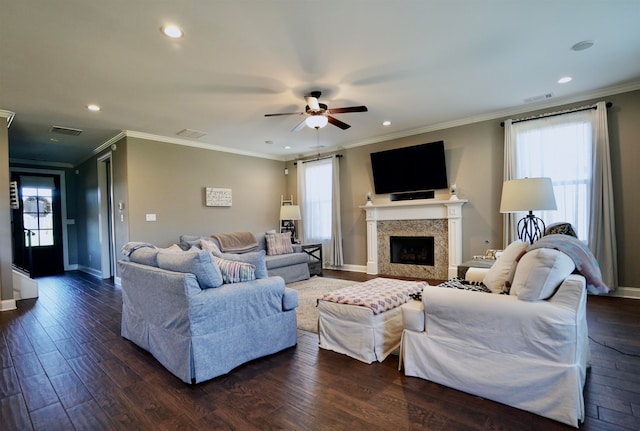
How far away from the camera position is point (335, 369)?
2.40 meters

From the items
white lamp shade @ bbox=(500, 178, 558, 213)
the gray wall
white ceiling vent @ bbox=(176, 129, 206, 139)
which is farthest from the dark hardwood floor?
white ceiling vent @ bbox=(176, 129, 206, 139)

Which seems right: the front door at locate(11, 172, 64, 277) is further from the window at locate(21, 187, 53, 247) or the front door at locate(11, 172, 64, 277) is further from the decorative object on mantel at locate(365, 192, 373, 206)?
the decorative object on mantel at locate(365, 192, 373, 206)

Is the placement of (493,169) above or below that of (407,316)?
above

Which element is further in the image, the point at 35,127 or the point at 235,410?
the point at 35,127

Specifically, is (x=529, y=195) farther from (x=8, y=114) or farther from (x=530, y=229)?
(x=8, y=114)

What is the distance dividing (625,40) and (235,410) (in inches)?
176

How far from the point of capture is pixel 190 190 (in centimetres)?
620

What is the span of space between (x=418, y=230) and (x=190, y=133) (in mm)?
4453

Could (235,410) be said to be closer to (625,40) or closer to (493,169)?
(625,40)

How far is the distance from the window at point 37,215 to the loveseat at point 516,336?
873 cm

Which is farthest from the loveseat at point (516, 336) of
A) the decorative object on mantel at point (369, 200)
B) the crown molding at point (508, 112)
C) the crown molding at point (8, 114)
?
the crown molding at point (8, 114)

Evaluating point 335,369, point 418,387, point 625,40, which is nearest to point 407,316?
point 418,387

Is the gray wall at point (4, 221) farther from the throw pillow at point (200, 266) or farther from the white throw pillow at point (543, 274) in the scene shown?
the white throw pillow at point (543, 274)

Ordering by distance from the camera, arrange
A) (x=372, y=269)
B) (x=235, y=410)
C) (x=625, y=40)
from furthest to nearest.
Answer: (x=372, y=269) → (x=625, y=40) → (x=235, y=410)
